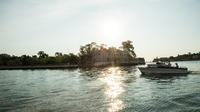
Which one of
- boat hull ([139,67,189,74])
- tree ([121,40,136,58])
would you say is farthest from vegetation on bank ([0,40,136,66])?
boat hull ([139,67,189,74])

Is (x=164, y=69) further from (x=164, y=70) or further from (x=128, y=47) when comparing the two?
(x=128, y=47)

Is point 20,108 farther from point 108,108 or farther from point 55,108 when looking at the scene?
point 108,108

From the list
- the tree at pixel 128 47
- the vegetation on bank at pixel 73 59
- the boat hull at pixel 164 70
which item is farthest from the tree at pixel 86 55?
the boat hull at pixel 164 70

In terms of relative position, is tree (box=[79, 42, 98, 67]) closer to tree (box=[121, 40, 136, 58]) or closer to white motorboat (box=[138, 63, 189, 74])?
tree (box=[121, 40, 136, 58])

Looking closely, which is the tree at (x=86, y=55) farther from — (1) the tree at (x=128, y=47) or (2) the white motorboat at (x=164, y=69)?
(2) the white motorboat at (x=164, y=69)

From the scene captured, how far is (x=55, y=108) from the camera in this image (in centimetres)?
970

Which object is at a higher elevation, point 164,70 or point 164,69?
point 164,69

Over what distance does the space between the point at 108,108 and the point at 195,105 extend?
5.79 m

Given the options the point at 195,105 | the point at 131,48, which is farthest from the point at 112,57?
the point at 195,105

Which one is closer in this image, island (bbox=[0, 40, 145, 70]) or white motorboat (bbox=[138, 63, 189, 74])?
white motorboat (bbox=[138, 63, 189, 74])

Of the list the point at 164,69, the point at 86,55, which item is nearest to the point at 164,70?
the point at 164,69

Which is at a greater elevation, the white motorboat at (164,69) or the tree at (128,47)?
the tree at (128,47)

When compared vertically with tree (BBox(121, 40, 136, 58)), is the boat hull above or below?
below

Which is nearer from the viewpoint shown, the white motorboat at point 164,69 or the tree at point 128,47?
the white motorboat at point 164,69
